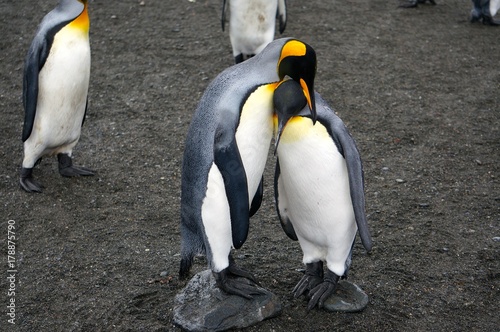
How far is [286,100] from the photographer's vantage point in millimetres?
2818

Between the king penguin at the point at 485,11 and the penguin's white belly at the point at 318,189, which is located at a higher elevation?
the penguin's white belly at the point at 318,189

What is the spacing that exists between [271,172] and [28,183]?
1435 millimetres

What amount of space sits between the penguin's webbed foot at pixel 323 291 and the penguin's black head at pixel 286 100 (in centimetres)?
73

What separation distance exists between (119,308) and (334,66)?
133 inches

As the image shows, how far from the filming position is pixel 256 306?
3.11 m

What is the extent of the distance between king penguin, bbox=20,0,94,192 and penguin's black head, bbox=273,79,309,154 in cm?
172

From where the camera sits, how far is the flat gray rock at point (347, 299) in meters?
3.20

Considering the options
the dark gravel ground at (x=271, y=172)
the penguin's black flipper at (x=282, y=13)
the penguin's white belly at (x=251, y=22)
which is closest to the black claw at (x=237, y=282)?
A: the dark gravel ground at (x=271, y=172)

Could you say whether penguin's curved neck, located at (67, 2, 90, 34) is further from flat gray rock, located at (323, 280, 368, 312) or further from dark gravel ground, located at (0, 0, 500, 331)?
flat gray rock, located at (323, 280, 368, 312)

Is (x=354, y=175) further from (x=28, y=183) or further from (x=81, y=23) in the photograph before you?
(x=28, y=183)

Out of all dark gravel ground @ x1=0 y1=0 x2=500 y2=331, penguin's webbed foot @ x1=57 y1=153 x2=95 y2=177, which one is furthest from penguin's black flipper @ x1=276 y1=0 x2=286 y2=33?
penguin's webbed foot @ x1=57 y1=153 x2=95 y2=177

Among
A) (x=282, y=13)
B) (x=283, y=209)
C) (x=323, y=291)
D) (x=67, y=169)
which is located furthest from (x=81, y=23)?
(x=282, y=13)

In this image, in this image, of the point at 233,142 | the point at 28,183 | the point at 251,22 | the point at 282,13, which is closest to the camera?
the point at 233,142

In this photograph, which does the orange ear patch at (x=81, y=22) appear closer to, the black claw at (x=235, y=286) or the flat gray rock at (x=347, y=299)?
the black claw at (x=235, y=286)
